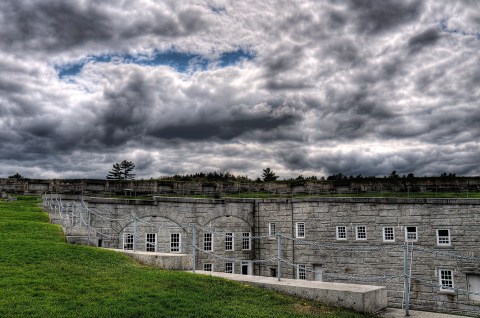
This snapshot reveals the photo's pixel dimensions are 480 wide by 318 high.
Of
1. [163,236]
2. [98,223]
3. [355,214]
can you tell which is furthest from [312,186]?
[98,223]

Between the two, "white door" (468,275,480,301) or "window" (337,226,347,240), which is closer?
"white door" (468,275,480,301)

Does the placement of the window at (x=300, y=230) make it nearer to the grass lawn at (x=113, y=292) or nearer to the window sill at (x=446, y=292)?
the window sill at (x=446, y=292)

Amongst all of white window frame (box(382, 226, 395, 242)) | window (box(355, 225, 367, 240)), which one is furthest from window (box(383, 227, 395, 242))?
window (box(355, 225, 367, 240))

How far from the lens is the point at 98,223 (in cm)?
2973

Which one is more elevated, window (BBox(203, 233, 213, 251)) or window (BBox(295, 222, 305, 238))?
window (BBox(295, 222, 305, 238))

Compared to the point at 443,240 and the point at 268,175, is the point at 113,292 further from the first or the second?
the point at 268,175

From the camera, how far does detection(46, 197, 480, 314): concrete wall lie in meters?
26.5

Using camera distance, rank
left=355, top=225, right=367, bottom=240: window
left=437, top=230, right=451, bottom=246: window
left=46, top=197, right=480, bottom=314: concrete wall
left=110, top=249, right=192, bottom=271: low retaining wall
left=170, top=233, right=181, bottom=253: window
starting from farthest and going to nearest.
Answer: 1. left=170, top=233, right=181, bottom=253: window
2. left=355, top=225, right=367, bottom=240: window
3. left=437, top=230, right=451, bottom=246: window
4. left=46, top=197, right=480, bottom=314: concrete wall
5. left=110, top=249, right=192, bottom=271: low retaining wall

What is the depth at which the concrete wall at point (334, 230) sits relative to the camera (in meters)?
26.5

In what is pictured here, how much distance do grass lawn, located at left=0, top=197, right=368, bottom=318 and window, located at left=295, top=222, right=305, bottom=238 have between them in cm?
2245

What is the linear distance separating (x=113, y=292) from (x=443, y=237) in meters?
24.7

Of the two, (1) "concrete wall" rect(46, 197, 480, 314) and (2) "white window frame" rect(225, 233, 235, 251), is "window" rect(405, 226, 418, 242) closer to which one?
(1) "concrete wall" rect(46, 197, 480, 314)

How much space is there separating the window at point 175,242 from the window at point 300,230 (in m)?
9.23

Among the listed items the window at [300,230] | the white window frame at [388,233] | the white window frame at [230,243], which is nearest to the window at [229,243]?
the white window frame at [230,243]
